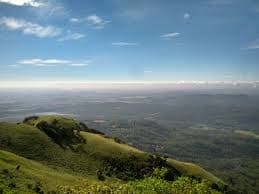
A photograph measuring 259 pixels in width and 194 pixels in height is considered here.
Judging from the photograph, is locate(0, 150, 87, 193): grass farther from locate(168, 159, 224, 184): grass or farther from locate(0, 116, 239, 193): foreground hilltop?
locate(168, 159, 224, 184): grass

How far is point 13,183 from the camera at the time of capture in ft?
169

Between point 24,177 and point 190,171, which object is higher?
point 24,177

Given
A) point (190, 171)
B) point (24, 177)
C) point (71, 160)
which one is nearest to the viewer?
point (24, 177)

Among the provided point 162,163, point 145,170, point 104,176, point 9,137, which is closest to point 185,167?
point 162,163

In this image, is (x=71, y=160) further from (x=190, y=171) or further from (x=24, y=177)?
(x=190, y=171)

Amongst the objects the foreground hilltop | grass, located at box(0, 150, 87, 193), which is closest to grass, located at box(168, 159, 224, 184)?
the foreground hilltop

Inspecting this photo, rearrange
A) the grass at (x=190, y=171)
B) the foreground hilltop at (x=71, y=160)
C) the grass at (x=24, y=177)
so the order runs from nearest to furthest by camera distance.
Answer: the grass at (x=24, y=177) < the foreground hilltop at (x=71, y=160) < the grass at (x=190, y=171)

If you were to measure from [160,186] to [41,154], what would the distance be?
198 ft

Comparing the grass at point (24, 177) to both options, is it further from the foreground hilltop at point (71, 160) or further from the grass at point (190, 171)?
the grass at point (190, 171)

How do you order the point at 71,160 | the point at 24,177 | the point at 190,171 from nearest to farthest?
1. the point at 24,177
2. the point at 71,160
3. the point at 190,171

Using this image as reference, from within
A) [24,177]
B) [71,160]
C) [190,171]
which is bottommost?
[190,171]

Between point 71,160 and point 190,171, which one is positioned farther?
point 190,171

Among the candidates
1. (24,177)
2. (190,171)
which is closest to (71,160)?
(24,177)

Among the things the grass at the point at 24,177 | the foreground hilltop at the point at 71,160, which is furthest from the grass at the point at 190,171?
the grass at the point at 24,177
